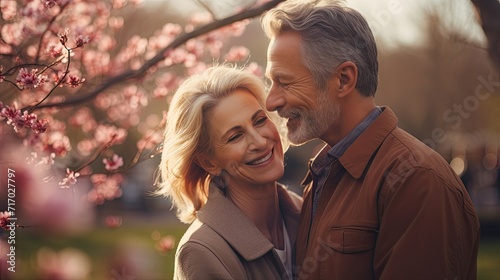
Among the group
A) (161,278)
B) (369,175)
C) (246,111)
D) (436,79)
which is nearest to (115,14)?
(161,278)

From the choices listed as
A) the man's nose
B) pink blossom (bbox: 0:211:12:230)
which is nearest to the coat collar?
the man's nose

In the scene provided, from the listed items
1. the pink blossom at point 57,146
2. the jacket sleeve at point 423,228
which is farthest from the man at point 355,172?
the pink blossom at point 57,146

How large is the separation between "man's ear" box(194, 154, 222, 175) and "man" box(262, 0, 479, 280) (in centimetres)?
49

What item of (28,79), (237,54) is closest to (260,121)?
(28,79)

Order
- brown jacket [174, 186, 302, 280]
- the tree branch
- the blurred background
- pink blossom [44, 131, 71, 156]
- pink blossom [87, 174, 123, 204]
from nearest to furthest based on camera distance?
brown jacket [174, 186, 302, 280]
the tree branch
pink blossom [44, 131, 71, 156]
pink blossom [87, 174, 123, 204]
the blurred background

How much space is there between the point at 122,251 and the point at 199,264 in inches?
504

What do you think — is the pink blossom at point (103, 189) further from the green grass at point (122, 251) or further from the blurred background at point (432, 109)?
the blurred background at point (432, 109)

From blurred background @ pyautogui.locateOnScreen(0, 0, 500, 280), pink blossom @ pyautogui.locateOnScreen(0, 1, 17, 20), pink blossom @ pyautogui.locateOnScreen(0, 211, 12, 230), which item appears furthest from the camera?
blurred background @ pyautogui.locateOnScreen(0, 0, 500, 280)

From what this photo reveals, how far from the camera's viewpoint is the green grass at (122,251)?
29.2 ft

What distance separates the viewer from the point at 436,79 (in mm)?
16859

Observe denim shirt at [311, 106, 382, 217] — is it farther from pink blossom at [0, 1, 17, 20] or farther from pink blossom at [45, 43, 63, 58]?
pink blossom at [0, 1, 17, 20]

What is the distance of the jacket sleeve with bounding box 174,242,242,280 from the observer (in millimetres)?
3162

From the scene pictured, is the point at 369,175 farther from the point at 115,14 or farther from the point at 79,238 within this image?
the point at 79,238

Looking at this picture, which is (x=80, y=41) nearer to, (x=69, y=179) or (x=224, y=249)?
(x=69, y=179)
